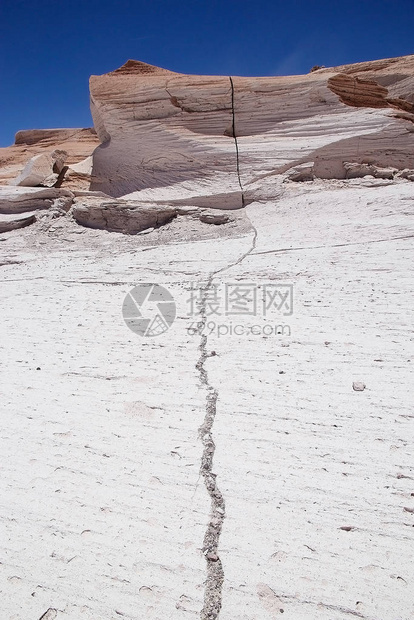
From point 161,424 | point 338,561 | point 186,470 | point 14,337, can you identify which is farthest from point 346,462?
point 14,337

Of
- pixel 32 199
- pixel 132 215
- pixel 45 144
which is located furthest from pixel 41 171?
pixel 45 144

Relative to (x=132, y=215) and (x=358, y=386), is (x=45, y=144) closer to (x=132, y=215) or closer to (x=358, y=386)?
(x=132, y=215)

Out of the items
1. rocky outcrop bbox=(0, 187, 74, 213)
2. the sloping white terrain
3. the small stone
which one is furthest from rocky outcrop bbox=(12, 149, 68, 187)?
the small stone

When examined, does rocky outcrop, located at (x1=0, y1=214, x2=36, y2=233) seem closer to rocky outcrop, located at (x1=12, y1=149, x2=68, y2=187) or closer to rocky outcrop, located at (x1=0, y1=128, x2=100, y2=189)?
rocky outcrop, located at (x1=12, y1=149, x2=68, y2=187)

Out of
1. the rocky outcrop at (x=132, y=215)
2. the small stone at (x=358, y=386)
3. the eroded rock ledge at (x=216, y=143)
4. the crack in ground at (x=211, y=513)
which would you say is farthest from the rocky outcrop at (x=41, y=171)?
the small stone at (x=358, y=386)

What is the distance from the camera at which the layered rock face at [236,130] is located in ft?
20.2

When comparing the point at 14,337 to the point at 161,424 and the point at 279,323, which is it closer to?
the point at 161,424

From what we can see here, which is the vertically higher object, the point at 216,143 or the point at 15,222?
the point at 216,143

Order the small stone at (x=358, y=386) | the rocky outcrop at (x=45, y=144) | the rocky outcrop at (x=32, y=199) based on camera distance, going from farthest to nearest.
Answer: the rocky outcrop at (x=45, y=144) → the rocky outcrop at (x=32, y=199) → the small stone at (x=358, y=386)

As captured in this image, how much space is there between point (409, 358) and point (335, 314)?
72 cm

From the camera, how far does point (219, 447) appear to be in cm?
183

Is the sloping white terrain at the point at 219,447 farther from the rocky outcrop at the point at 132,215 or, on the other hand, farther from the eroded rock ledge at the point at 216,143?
the eroded rock ledge at the point at 216,143

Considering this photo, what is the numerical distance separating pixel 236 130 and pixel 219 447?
6166 millimetres

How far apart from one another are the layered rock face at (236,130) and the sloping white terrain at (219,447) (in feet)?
8.95
